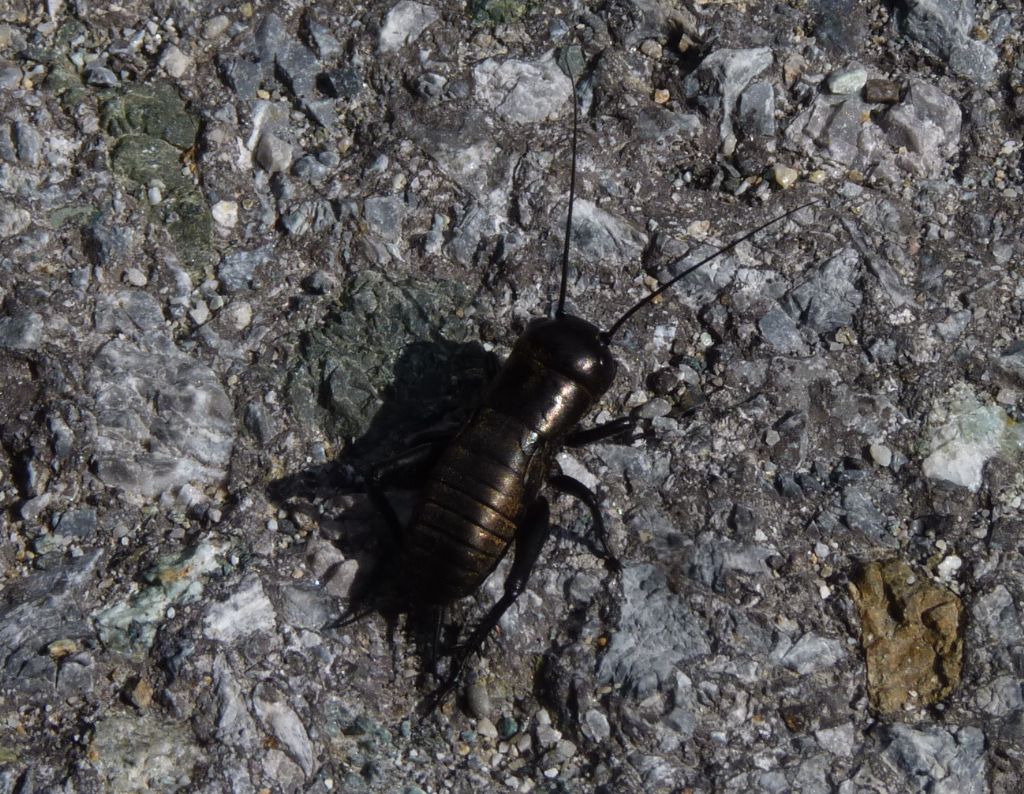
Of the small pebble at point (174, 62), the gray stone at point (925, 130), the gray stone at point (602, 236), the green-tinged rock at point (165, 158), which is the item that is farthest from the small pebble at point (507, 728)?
the small pebble at point (174, 62)

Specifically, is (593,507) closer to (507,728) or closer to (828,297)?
(507,728)

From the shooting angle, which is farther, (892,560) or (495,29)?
(495,29)

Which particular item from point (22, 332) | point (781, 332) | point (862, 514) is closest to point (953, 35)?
point (781, 332)

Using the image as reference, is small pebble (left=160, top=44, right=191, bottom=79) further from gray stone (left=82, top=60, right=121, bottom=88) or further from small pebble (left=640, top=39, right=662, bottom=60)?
small pebble (left=640, top=39, right=662, bottom=60)

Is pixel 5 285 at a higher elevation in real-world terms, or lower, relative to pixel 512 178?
lower

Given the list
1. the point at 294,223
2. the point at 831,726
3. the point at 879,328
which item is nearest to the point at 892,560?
the point at 831,726

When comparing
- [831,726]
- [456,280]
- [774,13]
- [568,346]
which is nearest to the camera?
[831,726]

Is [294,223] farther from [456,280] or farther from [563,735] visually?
[563,735]
